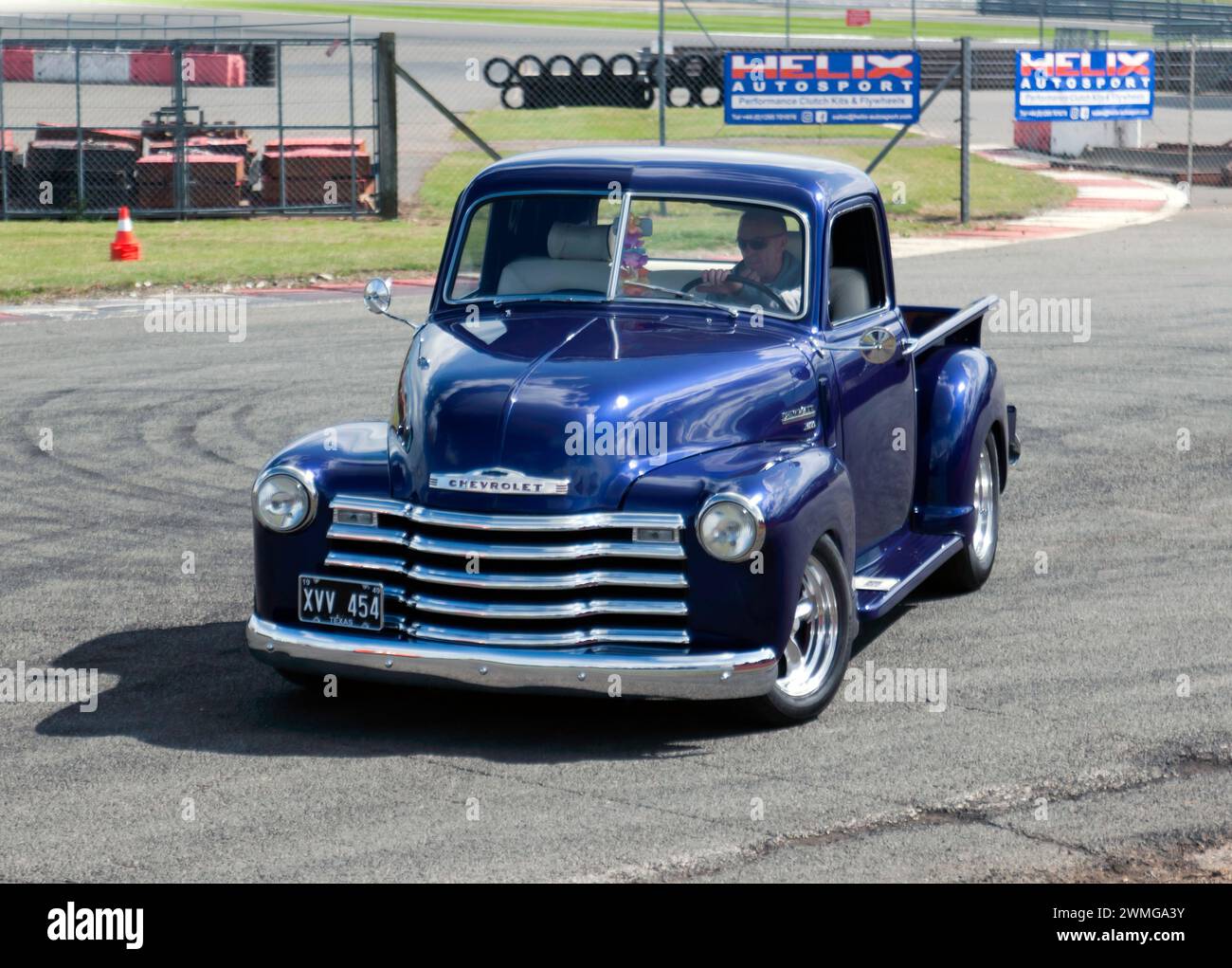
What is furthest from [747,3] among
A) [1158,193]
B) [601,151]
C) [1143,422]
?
[601,151]

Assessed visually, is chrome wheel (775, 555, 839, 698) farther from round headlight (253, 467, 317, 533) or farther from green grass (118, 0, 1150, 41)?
green grass (118, 0, 1150, 41)

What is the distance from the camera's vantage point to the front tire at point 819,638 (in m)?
6.30

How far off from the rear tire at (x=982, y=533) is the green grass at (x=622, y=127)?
2138cm

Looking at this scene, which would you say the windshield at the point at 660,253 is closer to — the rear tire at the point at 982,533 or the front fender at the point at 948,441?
the front fender at the point at 948,441

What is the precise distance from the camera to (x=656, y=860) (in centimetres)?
508

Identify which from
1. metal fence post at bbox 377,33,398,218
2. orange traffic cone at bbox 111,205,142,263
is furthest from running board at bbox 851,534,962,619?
metal fence post at bbox 377,33,398,218

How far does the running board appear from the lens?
6.89 m

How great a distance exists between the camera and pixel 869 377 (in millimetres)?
7328

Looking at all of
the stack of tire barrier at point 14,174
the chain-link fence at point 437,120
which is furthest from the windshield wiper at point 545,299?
the stack of tire barrier at point 14,174

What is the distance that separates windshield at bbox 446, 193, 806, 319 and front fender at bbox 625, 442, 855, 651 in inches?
47.1

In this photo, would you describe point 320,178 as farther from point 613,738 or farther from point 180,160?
point 613,738

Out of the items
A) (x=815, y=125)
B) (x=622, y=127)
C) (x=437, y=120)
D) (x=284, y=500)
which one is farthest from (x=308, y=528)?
(x=437, y=120)
